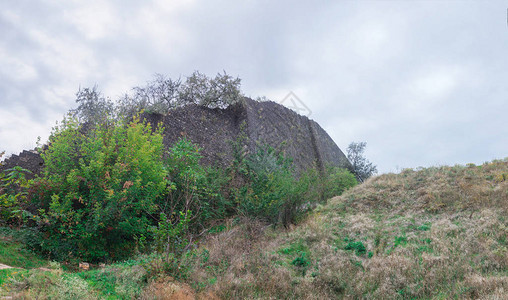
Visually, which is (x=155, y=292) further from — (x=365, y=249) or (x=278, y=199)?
(x=278, y=199)

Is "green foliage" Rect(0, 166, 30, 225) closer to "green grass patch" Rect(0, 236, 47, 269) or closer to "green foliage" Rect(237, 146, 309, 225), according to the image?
"green grass patch" Rect(0, 236, 47, 269)

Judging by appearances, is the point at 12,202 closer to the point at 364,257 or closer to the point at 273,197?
the point at 273,197

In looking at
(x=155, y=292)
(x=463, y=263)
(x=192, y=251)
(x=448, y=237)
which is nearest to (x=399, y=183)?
(x=448, y=237)

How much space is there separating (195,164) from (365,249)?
19.8 ft

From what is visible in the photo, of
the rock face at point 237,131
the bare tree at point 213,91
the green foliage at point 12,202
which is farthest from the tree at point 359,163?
the green foliage at point 12,202

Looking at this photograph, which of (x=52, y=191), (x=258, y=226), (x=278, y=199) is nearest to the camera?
(x=52, y=191)

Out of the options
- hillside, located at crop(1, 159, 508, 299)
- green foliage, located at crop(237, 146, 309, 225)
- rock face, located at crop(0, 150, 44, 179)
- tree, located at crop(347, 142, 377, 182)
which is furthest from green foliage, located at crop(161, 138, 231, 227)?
tree, located at crop(347, 142, 377, 182)

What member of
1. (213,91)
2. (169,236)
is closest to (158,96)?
(213,91)

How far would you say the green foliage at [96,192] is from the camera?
7.87 meters

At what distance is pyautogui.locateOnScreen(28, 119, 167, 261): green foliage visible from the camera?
7.87 meters

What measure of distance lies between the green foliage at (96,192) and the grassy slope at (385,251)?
90.5 inches

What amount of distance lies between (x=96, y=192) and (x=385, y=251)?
273 inches

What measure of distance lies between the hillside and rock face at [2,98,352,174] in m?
4.99

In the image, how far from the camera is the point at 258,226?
916 cm
